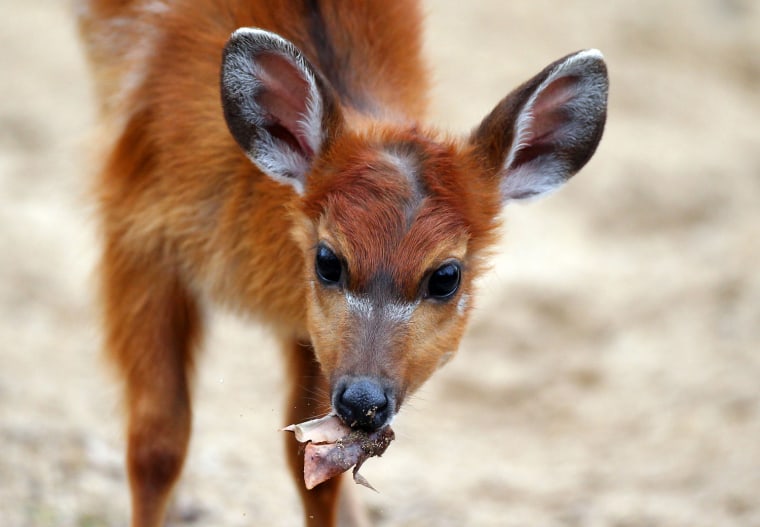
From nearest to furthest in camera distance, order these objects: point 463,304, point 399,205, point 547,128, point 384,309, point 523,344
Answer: point 384,309 → point 399,205 → point 463,304 → point 547,128 → point 523,344

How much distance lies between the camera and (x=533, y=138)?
5188 mm

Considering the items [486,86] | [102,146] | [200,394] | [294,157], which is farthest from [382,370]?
[486,86]

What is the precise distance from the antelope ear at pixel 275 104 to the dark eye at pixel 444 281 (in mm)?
805

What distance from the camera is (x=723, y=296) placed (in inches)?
349

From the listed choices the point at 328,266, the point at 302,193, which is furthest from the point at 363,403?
the point at 302,193

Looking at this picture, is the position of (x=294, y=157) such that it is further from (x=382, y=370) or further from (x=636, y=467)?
(x=636, y=467)

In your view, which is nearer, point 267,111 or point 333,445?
point 333,445

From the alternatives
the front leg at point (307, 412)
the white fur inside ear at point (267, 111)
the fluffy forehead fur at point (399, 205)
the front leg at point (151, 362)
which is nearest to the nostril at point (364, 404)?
the fluffy forehead fur at point (399, 205)

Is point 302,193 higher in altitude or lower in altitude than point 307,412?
higher

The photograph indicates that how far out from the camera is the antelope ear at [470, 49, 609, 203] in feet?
16.0

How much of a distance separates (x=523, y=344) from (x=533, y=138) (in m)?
4.10

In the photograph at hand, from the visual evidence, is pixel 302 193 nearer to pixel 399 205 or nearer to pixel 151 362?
pixel 399 205

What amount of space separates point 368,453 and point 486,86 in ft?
27.9

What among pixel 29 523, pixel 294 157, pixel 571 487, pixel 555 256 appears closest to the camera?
pixel 294 157
